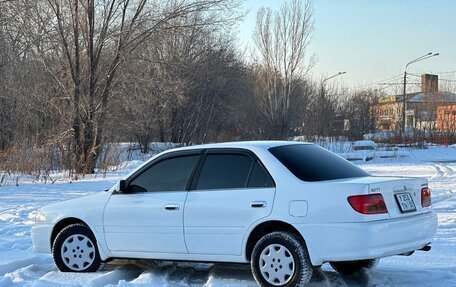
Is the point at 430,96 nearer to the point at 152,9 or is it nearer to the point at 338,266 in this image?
the point at 152,9

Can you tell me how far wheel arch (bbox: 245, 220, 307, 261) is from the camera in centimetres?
594

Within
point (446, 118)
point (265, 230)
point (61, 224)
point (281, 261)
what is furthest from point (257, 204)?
point (446, 118)

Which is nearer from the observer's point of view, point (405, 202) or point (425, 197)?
point (405, 202)

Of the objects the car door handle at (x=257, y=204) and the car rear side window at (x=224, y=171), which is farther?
the car rear side window at (x=224, y=171)

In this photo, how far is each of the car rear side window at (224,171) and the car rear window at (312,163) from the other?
13.7 inches

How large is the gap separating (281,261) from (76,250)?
265 centimetres

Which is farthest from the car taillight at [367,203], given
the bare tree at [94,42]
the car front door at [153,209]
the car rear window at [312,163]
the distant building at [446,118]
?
the distant building at [446,118]

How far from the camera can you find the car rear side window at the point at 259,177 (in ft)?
20.1

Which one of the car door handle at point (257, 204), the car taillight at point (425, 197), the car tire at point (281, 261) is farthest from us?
the car taillight at point (425, 197)

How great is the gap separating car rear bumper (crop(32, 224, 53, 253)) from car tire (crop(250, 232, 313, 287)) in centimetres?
276

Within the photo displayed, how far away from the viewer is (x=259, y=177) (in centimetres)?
621

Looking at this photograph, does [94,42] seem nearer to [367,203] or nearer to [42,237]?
[42,237]

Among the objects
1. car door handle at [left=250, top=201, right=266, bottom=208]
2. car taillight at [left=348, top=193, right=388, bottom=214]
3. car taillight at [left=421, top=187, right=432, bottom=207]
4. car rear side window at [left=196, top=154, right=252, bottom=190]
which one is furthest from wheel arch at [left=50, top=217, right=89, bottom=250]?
car taillight at [left=421, top=187, right=432, bottom=207]

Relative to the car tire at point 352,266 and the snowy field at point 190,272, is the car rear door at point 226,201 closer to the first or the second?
the snowy field at point 190,272
